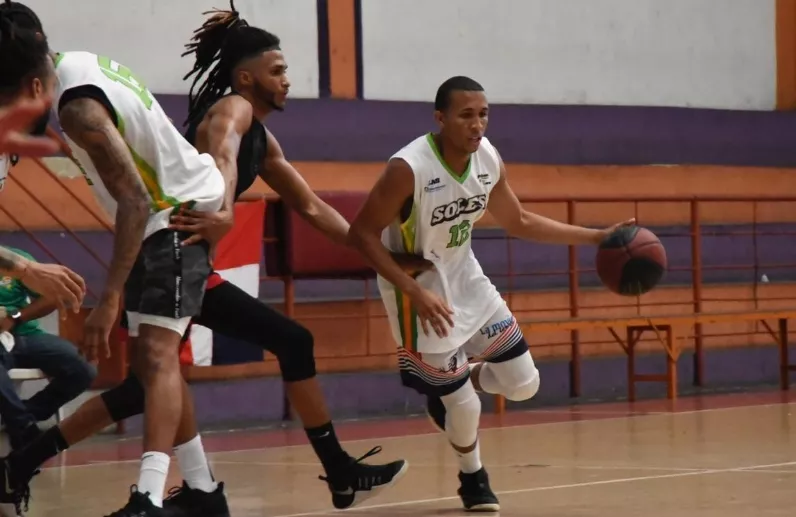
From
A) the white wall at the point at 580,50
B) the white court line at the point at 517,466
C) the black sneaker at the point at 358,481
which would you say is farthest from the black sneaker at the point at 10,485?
the white wall at the point at 580,50

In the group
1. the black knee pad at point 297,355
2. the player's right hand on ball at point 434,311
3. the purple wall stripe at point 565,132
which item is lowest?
the black knee pad at point 297,355

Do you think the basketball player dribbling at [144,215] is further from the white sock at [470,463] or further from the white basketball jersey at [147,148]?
the white sock at [470,463]

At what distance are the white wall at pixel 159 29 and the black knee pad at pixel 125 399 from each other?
511cm

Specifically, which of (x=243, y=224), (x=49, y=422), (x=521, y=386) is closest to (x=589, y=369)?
(x=243, y=224)

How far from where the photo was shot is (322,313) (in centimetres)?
1123

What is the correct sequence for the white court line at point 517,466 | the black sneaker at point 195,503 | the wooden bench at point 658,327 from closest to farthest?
the black sneaker at point 195,503
the white court line at point 517,466
the wooden bench at point 658,327

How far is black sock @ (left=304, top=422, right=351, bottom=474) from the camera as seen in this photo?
5.82 m

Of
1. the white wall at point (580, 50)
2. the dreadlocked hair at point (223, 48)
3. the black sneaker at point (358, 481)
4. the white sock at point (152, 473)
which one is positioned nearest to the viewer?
the white sock at point (152, 473)

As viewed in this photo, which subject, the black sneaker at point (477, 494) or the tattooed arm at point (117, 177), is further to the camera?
the black sneaker at point (477, 494)

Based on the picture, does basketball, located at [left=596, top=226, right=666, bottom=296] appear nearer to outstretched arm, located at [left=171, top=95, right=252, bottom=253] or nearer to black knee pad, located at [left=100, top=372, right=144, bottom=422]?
outstretched arm, located at [left=171, top=95, right=252, bottom=253]

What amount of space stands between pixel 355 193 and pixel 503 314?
169 inches

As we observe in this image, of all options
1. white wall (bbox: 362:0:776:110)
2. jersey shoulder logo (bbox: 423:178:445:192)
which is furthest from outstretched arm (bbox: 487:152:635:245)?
white wall (bbox: 362:0:776:110)

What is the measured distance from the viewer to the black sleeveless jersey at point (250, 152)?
19.4 ft

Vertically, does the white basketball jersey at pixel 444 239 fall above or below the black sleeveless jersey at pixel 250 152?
below
